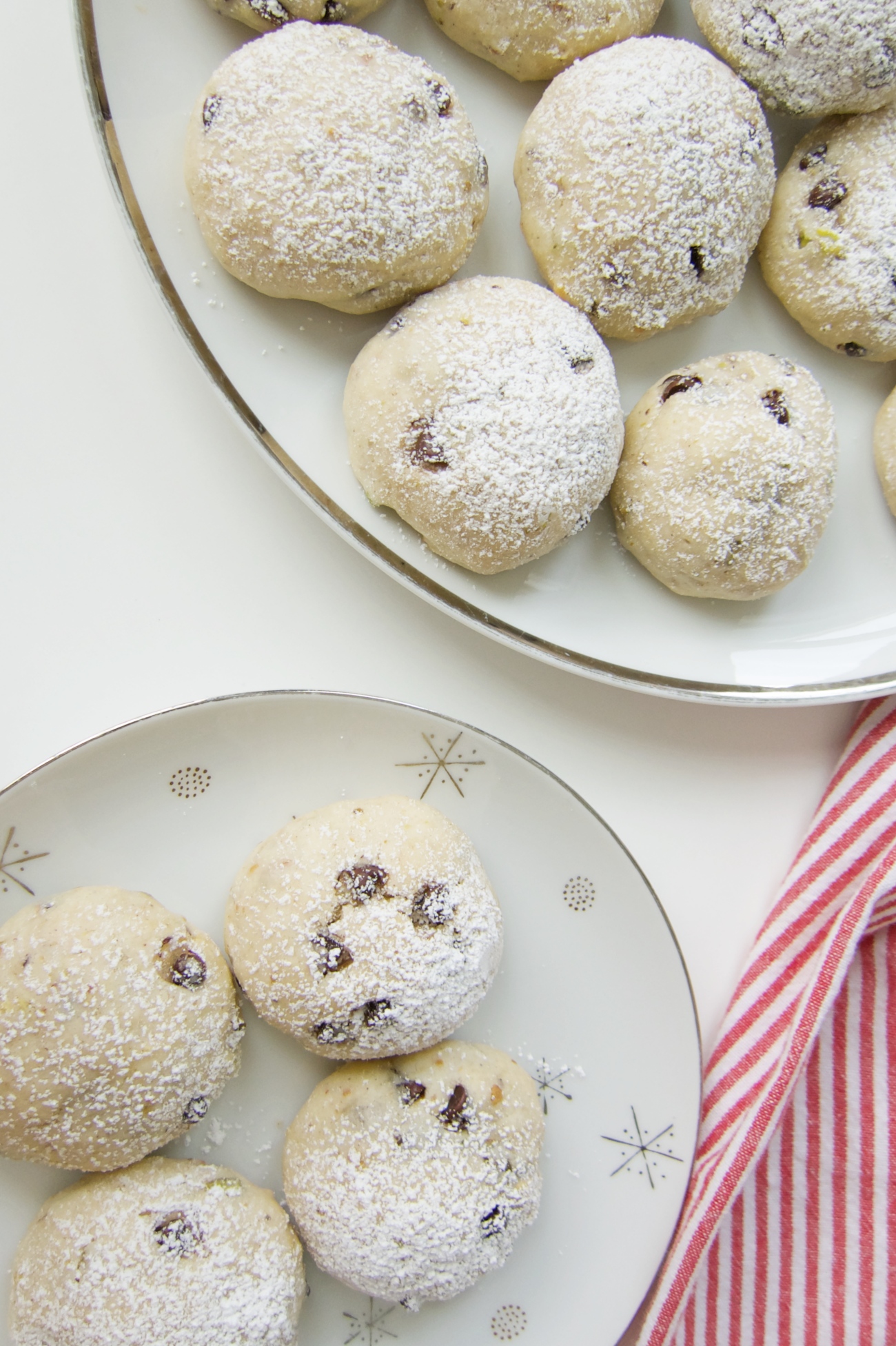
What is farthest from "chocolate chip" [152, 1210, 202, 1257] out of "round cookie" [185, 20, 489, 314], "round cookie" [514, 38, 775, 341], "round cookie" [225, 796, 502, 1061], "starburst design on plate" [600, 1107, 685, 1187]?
"round cookie" [514, 38, 775, 341]

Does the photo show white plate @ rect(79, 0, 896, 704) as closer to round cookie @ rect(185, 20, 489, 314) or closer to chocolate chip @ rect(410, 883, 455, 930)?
round cookie @ rect(185, 20, 489, 314)

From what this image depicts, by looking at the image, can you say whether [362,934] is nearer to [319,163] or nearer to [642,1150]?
[642,1150]

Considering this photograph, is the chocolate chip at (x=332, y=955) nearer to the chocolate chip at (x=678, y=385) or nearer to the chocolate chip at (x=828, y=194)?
the chocolate chip at (x=678, y=385)

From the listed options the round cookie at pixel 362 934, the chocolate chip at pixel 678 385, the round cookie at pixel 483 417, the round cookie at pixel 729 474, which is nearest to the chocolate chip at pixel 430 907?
the round cookie at pixel 362 934

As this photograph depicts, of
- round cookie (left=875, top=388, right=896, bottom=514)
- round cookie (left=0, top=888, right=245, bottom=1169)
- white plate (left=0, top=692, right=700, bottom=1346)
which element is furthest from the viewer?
round cookie (left=875, top=388, right=896, bottom=514)

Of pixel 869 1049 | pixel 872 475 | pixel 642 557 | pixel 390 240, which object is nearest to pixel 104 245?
pixel 390 240
